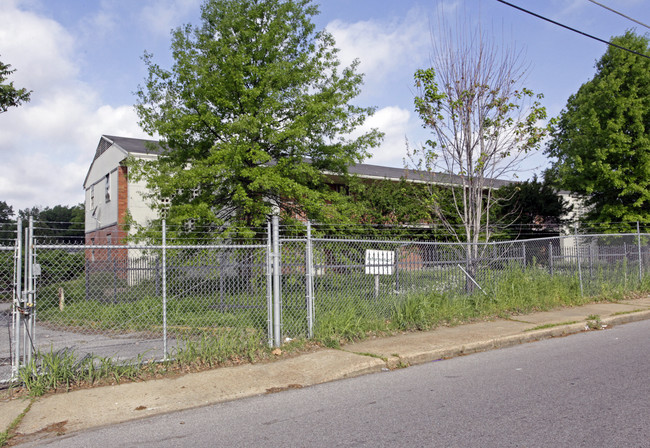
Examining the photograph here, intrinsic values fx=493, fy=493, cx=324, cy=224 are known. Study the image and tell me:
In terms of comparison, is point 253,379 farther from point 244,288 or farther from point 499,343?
point 499,343

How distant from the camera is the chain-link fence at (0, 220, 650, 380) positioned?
712 cm

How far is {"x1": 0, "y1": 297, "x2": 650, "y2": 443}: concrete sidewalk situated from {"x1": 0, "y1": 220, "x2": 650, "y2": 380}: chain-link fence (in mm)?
670

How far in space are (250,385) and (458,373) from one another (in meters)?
2.66

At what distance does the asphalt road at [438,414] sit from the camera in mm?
4062

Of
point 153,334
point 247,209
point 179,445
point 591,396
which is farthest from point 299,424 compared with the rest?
point 247,209

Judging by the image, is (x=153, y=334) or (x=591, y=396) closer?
(x=591, y=396)

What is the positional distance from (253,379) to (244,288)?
3.22 m

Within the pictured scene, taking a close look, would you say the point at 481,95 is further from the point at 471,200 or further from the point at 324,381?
the point at 324,381

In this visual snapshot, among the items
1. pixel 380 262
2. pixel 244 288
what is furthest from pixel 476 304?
pixel 244 288

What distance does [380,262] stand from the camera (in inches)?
353

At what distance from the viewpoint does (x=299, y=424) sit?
180 inches

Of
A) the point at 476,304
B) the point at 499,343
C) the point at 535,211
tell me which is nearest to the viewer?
the point at 499,343

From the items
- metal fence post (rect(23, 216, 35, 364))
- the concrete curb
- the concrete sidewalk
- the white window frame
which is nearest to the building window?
the white window frame

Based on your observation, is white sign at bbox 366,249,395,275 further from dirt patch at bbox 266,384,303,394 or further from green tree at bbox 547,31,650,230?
green tree at bbox 547,31,650,230
